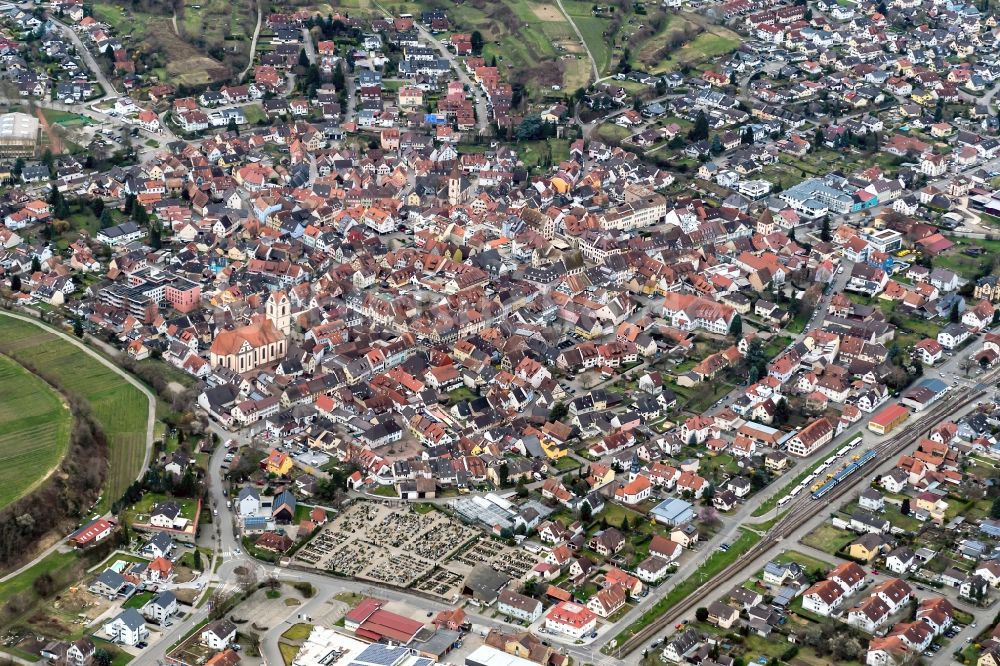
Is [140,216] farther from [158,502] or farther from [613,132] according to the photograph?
[613,132]

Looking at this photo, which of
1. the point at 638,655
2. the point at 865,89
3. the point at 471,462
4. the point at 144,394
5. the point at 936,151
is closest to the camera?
the point at 638,655

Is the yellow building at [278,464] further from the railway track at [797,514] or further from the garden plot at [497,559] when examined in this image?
the railway track at [797,514]

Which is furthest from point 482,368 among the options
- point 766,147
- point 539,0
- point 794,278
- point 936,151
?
point 539,0

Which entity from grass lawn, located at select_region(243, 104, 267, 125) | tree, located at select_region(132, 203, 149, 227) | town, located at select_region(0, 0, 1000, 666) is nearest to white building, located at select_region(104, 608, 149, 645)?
town, located at select_region(0, 0, 1000, 666)

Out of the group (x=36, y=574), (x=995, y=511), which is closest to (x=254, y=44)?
(x=36, y=574)

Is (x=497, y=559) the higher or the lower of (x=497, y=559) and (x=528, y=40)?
the lower

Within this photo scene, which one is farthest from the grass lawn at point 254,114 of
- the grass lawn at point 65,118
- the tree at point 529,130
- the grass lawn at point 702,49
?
the grass lawn at point 702,49

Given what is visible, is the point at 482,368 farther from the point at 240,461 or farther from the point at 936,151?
the point at 936,151
